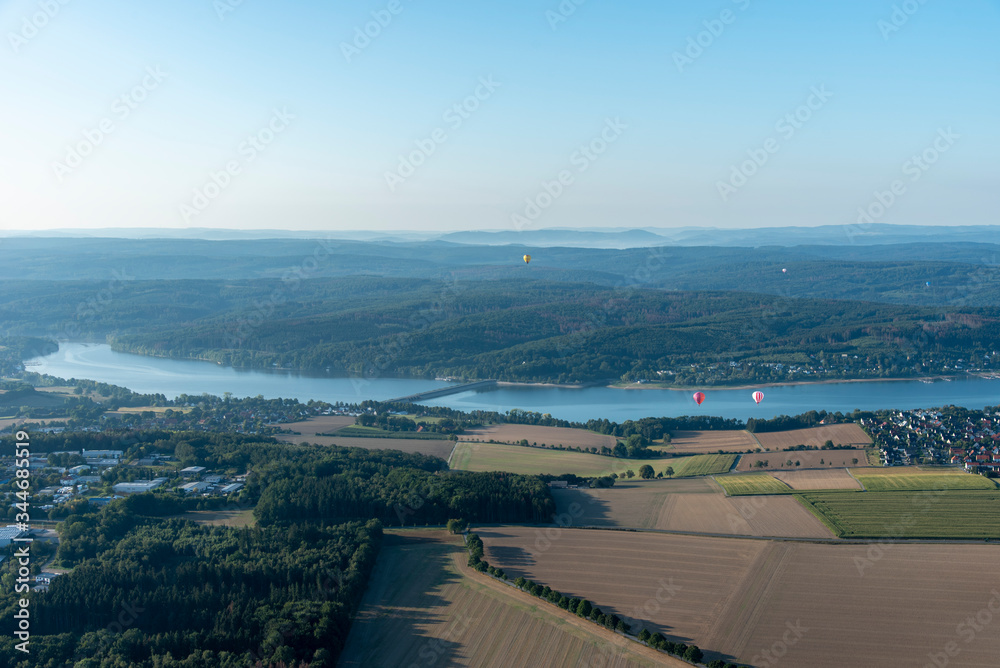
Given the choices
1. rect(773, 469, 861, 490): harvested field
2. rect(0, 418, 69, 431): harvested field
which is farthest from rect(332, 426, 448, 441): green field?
rect(773, 469, 861, 490): harvested field

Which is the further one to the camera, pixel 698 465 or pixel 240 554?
pixel 698 465

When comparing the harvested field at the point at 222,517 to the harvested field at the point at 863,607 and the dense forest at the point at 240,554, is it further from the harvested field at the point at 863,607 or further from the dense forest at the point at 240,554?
the harvested field at the point at 863,607

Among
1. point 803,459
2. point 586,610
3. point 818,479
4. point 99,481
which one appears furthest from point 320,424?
point 586,610

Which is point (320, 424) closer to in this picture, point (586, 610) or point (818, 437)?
point (818, 437)

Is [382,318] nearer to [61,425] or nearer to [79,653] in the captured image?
[61,425]

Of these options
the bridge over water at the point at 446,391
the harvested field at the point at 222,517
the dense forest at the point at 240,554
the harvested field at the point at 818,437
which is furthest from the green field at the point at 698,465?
the bridge over water at the point at 446,391

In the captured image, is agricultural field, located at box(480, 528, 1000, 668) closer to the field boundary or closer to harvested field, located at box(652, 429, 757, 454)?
the field boundary
